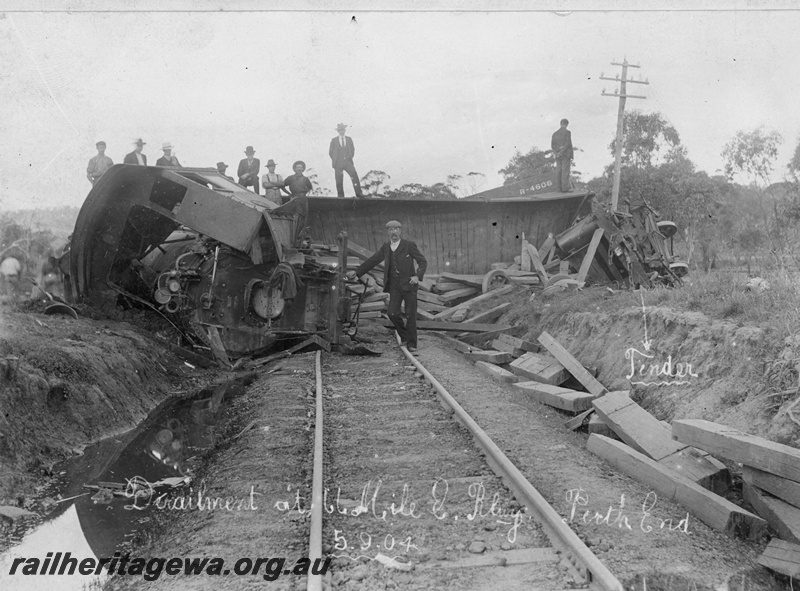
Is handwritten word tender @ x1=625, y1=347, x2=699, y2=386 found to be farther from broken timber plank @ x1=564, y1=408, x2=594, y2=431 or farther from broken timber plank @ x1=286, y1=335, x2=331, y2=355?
broken timber plank @ x1=286, y1=335, x2=331, y2=355

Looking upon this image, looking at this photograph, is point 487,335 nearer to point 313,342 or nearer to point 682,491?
point 313,342

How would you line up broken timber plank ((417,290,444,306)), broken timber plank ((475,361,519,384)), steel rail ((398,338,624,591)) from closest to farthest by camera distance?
steel rail ((398,338,624,591)), broken timber plank ((475,361,519,384)), broken timber plank ((417,290,444,306))

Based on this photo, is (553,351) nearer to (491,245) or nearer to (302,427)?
(302,427)

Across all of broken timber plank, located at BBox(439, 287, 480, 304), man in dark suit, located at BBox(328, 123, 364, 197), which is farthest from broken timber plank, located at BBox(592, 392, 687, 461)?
man in dark suit, located at BBox(328, 123, 364, 197)

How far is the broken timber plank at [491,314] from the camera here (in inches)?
496

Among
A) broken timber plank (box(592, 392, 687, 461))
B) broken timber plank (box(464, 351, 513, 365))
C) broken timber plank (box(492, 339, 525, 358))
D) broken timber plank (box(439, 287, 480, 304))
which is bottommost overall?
broken timber plank (box(464, 351, 513, 365))

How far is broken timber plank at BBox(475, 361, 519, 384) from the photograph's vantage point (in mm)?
8094

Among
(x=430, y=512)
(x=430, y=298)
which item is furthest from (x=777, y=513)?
(x=430, y=298)

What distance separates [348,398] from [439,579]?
3925 millimetres

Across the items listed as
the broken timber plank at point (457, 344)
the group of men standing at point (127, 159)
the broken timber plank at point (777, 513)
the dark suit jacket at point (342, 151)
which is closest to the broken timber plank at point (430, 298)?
the broken timber plank at point (457, 344)

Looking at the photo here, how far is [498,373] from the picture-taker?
27.2 ft

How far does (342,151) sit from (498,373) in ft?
25.7

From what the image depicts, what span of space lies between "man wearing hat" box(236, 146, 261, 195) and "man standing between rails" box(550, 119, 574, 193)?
7.10 m

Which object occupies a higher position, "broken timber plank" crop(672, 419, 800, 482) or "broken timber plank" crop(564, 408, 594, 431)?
"broken timber plank" crop(672, 419, 800, 482)
